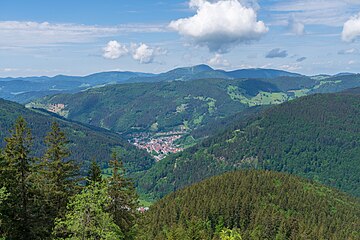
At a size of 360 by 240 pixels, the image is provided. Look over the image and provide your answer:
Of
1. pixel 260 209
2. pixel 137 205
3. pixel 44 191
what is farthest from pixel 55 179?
pixel 260 209

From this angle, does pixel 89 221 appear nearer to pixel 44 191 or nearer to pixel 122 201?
pixel 122 201

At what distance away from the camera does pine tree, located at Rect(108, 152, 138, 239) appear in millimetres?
45375

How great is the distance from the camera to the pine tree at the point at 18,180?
41.5 metres

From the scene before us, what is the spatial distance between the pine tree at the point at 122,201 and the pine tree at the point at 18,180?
9.93 m

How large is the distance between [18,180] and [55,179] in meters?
5.45

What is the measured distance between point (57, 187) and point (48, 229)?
17.3ft

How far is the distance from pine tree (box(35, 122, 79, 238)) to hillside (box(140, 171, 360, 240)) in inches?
3204

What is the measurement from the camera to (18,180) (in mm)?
42562

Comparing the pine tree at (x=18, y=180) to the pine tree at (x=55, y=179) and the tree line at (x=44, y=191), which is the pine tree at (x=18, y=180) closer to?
the tree line at (x=44, y=191)

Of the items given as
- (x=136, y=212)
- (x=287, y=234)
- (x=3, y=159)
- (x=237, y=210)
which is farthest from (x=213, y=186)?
(x=3, y=159)

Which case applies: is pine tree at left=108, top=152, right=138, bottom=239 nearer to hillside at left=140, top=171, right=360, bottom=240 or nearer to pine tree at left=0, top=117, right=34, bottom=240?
pine tree at left=0, top=117, right=34, bottom=240

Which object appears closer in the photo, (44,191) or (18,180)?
(18,180)

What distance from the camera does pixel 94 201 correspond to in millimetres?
32281

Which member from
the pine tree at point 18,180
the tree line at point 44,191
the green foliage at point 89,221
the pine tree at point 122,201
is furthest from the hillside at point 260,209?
the green foliage at point 89,221
